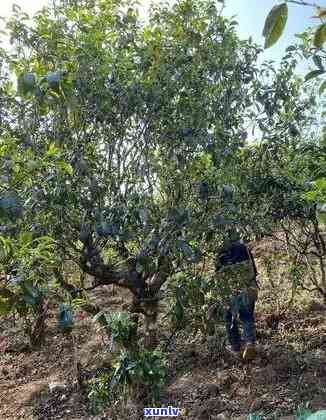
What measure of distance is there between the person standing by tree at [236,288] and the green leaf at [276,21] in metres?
3.00

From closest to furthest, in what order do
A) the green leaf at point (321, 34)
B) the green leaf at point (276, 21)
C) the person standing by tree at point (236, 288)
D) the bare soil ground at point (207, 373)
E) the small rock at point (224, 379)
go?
1. the green leaf at point (276, 21)
2. the green leaf at point (321, 34)
3. the person standing by tree at point (236, 288)
4. the bare soil ground at point (207, 373)
5. the small rock at point (224, 379)

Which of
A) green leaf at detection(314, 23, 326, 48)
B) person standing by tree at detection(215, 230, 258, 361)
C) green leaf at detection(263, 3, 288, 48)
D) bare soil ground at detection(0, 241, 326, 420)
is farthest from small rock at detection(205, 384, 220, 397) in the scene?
green leaf at detection(263, 3, 288, 48)

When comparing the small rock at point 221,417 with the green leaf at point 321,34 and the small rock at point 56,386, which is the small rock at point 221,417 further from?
the green leaf at point 321,34

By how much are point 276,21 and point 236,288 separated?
10.6 feet

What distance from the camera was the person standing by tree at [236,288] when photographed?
14.0ft

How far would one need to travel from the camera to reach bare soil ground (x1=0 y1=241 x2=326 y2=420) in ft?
15.3

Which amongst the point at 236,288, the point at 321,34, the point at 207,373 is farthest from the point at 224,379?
the point at 321,34

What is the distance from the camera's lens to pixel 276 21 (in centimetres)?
133

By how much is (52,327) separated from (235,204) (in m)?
4.39

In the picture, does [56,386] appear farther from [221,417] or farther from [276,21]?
[276,21]

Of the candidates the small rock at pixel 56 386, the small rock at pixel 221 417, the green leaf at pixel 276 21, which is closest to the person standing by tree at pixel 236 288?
the small rock at pixel 221 417

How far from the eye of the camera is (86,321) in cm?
749

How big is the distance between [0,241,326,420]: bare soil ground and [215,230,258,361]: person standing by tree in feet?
0.64

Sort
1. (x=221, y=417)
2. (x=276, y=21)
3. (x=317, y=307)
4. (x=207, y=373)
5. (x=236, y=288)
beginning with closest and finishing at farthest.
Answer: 1. (x=276, y=21)
2. (x=236, y=288)
3. (x=221, y=417)
4. (x=207, y=373)
5. (x=317, y=307)
